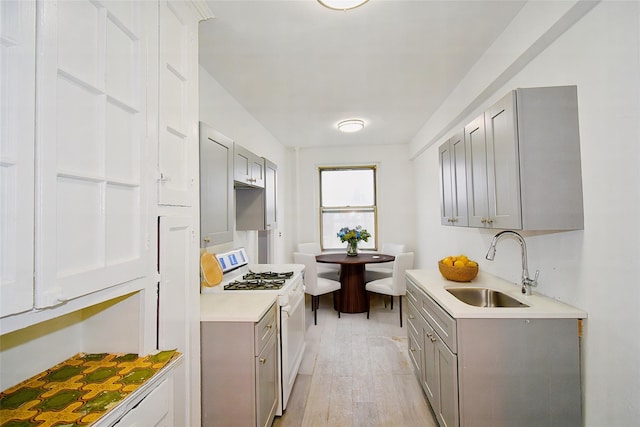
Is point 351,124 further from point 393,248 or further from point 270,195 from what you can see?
point 393,248

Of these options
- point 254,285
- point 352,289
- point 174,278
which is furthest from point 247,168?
point 352,289

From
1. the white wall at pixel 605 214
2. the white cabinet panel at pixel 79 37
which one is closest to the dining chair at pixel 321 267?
the white wall at pixel 605 214

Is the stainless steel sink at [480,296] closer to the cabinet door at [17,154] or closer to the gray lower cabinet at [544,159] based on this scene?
the gray lower cabinet at [544,159]

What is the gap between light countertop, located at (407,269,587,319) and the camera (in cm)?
154

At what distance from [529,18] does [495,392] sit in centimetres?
210

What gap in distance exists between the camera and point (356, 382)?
259cm

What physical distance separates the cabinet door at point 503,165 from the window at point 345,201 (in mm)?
3550

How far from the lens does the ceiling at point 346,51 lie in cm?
176

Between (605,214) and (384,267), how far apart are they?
12.8 ft

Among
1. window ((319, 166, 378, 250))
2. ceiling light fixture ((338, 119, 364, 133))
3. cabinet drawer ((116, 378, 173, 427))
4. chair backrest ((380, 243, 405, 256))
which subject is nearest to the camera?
cabinet drawer ((116, 378, 173, 427))

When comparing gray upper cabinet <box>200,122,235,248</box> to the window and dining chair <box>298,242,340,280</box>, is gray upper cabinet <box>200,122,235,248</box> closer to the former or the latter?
dining chair <box>298,242,340,280</box>

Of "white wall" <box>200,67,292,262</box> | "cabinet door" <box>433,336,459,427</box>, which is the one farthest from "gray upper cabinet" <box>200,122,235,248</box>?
"cabinet door" <box>433,336,459,427</box>

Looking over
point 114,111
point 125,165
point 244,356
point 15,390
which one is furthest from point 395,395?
point 114,111

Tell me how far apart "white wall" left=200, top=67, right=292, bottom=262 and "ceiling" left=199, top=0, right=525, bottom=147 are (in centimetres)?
11
